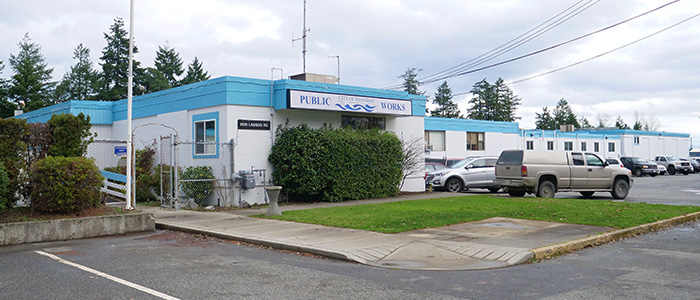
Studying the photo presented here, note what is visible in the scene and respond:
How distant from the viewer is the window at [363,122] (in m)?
21.3

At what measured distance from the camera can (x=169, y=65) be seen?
61.4 meters

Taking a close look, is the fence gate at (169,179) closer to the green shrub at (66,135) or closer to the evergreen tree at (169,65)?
the green shrub at (66,135)

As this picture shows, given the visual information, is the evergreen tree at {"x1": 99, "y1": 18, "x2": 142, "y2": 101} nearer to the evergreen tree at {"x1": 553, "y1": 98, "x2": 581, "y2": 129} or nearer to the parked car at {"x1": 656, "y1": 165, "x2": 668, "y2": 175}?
the parked car at {"x1": 656, "y1": 165, "x2": 668, "y2": 175}

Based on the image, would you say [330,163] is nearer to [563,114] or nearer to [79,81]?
[79,81]

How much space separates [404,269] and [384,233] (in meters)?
3.12

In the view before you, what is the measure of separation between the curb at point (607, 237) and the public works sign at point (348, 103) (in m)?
10.7

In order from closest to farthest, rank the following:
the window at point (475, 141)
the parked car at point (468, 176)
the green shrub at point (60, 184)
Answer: the green shrub at point (60, 184)
the parked car at point (468, 176)
the window at point (475, 141)

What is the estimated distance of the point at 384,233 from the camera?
11.2 m

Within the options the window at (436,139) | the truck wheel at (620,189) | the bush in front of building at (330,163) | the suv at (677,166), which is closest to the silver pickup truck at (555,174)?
the truck wheel at (620,189)

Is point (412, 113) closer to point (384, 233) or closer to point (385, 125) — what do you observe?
point (385, 125)

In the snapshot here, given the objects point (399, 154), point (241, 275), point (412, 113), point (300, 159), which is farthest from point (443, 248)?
point (412, 113)

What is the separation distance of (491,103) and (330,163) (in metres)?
63.6

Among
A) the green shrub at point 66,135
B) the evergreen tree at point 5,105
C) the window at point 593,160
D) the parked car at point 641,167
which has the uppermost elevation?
the evergreen tree at point 5,105

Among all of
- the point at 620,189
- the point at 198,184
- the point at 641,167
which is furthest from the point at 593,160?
the point at 641,167
